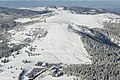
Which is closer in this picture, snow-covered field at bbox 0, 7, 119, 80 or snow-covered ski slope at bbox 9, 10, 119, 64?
snow-covered field at bbox 0, 7, 119, 80

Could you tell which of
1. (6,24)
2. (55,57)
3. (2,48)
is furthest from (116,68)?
(6,24)

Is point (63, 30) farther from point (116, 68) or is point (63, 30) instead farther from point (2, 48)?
point (116, 68)

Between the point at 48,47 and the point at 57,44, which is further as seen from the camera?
the point at 57,44

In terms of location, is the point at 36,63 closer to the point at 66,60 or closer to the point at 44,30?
the point at 66,60

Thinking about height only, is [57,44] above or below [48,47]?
above

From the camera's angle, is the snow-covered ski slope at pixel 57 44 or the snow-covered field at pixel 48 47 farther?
the snow-covered ski slope at pixel 57 44

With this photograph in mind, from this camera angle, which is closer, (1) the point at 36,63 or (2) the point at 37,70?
(2) the point at 37,70

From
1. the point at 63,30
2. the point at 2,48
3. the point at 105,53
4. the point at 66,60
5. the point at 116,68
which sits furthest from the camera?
the point at 63,30

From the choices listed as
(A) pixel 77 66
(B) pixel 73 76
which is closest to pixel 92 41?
(A) pixel 77 66

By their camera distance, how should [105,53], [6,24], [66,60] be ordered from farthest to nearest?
[6,24]
[105,53]
[66,60]
